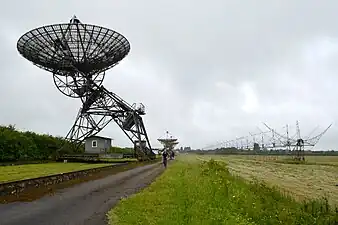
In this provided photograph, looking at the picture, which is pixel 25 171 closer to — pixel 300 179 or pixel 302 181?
pixel 302 181

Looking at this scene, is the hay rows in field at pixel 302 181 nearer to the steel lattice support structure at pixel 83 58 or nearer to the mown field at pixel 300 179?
the mown field at pixel 300 179

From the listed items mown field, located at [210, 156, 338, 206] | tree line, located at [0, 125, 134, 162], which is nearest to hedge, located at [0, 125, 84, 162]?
tree line, located at [0, 125, 134, 162]

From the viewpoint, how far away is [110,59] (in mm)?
41000

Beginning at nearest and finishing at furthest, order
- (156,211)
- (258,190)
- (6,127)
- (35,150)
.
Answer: (156,211)
(258,190)
(6,127)
(35,150)

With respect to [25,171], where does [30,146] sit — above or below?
above

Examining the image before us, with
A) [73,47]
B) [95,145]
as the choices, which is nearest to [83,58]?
[73,47]

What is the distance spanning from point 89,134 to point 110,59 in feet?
38.1

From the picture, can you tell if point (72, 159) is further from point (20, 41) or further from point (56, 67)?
point (20, 41)

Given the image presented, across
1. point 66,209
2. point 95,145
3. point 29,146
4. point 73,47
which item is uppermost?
point 73,47

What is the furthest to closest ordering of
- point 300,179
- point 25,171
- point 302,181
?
point 300,179 < point 302,181 < point 25,171

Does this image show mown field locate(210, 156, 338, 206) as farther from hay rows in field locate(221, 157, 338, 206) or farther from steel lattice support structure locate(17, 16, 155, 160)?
steel lattice support structure locate(17, 16, 155, 160)

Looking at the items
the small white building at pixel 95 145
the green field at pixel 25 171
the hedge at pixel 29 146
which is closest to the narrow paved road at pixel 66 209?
the green field at pixel 25 171

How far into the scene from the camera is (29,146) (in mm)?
37719

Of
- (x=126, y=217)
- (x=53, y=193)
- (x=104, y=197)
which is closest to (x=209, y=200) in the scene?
(x=126, y=217)
